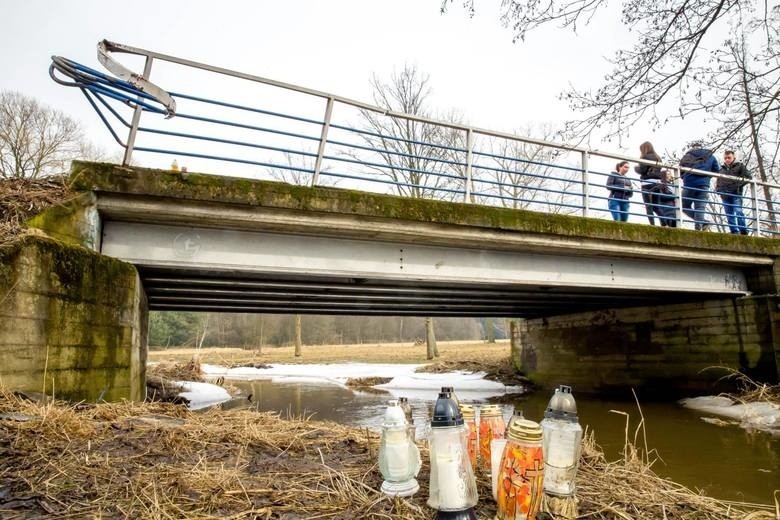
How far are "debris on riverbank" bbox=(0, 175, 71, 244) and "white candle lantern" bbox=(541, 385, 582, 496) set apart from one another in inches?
172

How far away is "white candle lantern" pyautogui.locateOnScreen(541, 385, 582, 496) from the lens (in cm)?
200

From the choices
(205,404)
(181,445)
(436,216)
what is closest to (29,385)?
(181,445)

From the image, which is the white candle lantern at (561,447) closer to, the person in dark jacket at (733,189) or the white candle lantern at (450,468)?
the white candle lantern at (450,468)

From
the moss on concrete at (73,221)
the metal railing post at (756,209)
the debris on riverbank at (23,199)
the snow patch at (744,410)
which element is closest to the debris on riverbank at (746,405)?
the snow patch at (744,410)

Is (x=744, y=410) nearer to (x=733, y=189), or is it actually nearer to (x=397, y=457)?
(x=733, y=189)

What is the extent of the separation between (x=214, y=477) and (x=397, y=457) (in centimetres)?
108

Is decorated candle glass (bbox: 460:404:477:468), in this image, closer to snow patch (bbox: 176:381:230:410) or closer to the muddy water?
the muddy water

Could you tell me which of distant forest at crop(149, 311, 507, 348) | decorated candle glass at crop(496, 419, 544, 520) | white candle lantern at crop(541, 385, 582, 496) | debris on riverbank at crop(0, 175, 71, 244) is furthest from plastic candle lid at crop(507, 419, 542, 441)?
distant forest at crop(149, 311, 507, 348)

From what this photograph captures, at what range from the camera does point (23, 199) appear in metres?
4.62

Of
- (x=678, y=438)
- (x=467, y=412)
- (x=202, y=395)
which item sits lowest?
(x=202, y=395)

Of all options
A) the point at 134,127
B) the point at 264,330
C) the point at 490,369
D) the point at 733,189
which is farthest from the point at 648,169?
the point at 264,330

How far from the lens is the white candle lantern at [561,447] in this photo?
2.00 m

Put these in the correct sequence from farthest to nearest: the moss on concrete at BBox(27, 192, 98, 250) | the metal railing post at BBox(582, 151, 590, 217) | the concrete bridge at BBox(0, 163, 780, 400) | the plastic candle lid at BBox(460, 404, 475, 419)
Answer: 1. the metal railing post at BBox(582, 151, 590, 217)
2. the moss on concrete at BBox(27, 192, 98, 250)
3. the concrete bridge at BBox(0, 163, 780, 400)
4. the plastic candle lid at BBox(460, 404, 475, 419)

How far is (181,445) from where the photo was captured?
3174 mm
